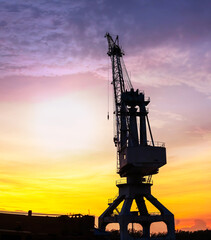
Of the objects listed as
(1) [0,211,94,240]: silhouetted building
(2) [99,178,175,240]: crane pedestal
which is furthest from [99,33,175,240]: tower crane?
(1) [0,211,94,240]: silhouetted building

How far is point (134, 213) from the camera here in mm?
60812

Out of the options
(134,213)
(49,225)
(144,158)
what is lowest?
(49,225)

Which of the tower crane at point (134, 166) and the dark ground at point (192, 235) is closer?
the tower crane at point (134, 166)

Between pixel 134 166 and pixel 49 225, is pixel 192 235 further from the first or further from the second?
pixel 49 225

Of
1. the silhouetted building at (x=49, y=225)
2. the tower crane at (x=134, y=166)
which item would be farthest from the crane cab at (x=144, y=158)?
the silhouetted building at (x=49, y=225)

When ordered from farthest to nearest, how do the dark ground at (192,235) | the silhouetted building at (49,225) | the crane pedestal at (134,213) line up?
the dark ground at (192,235), the crane pedestal at (134,213), the silhouetted building at (49,225)

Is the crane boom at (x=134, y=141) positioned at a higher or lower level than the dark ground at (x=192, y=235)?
higher

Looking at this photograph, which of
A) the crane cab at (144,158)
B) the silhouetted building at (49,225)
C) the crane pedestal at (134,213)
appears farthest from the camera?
the crane pedestal at (134,213)

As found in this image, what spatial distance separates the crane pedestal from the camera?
56281 millimetres

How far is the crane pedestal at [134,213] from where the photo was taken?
56.3 m

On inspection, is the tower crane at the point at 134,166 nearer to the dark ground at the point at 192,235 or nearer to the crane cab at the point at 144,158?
the crane cab at the point at 144,158

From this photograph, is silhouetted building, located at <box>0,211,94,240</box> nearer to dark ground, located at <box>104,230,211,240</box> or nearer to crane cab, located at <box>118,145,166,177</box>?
crane cab, located at <box>118,145,166,177</box>

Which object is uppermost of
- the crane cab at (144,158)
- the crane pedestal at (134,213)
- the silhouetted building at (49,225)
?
the crane cab at (144,158)

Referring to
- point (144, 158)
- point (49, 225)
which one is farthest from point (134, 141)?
point (49, 225)
